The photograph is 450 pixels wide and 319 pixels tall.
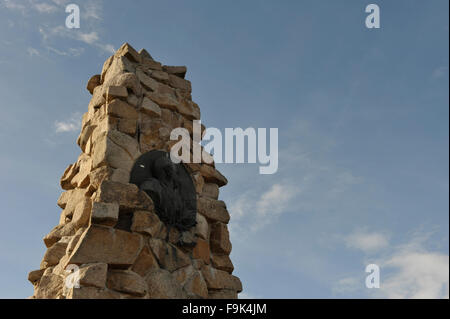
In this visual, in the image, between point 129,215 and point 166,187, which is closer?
point 129,215

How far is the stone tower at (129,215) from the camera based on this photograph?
283 centimetres

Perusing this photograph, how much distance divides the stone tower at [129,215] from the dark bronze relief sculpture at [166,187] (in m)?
0.06

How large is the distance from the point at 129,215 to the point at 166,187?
1.35ft

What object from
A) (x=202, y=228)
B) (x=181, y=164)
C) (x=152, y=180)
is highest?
(x=181, y=164)

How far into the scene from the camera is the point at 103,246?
2854 millimetres

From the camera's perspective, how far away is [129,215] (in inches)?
122

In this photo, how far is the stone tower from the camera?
2828mm

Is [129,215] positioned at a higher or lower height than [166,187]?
lower

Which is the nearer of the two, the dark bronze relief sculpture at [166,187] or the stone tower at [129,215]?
the stone tower at [129,215]

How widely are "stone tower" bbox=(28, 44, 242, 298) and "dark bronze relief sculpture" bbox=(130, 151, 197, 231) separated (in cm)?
6

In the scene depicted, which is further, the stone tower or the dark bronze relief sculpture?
the dark bronze relief sculpture
